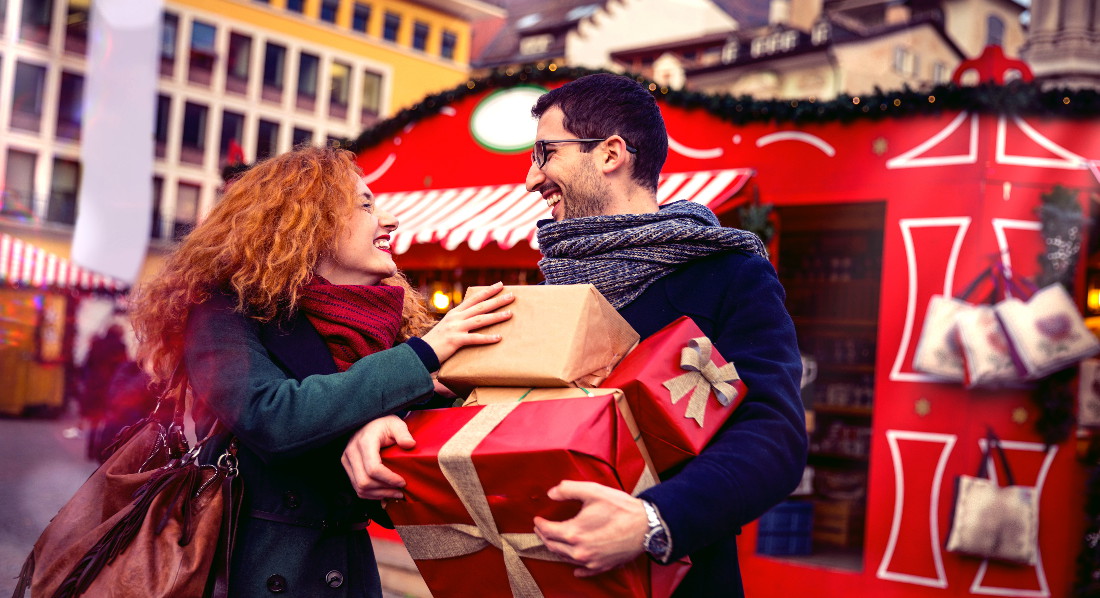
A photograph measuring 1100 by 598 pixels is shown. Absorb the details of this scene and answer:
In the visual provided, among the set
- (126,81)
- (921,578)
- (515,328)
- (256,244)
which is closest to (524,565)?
(515,328)

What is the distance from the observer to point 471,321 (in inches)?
70.6

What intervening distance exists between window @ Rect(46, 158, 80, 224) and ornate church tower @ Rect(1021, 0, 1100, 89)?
30.2 m

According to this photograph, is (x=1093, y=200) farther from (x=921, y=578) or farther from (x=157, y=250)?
(x=157, y=250)

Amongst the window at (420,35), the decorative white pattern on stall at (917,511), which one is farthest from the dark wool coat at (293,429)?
the window at (420,35)

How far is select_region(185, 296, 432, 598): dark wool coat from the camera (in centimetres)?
180

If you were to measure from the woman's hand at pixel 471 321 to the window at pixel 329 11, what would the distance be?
A: 39.6m

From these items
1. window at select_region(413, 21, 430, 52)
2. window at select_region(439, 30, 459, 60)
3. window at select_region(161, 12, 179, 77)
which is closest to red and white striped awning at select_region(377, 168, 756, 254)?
window at select_region(161, 12, 179, 77)

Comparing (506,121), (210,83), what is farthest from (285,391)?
(210,83)

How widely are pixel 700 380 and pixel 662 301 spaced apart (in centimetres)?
32

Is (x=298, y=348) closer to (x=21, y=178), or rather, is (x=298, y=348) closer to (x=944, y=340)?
(x=944, y=340)

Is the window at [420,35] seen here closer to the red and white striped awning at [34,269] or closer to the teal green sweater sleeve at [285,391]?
the red and white striped awning at [34,269]

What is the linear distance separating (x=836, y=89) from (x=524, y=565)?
23.3m

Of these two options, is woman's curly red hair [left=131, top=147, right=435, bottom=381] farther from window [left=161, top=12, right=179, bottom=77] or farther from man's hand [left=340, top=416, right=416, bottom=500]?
window [left=161, top=12, right=179, bottom=77]

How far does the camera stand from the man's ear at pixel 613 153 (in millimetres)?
2078
